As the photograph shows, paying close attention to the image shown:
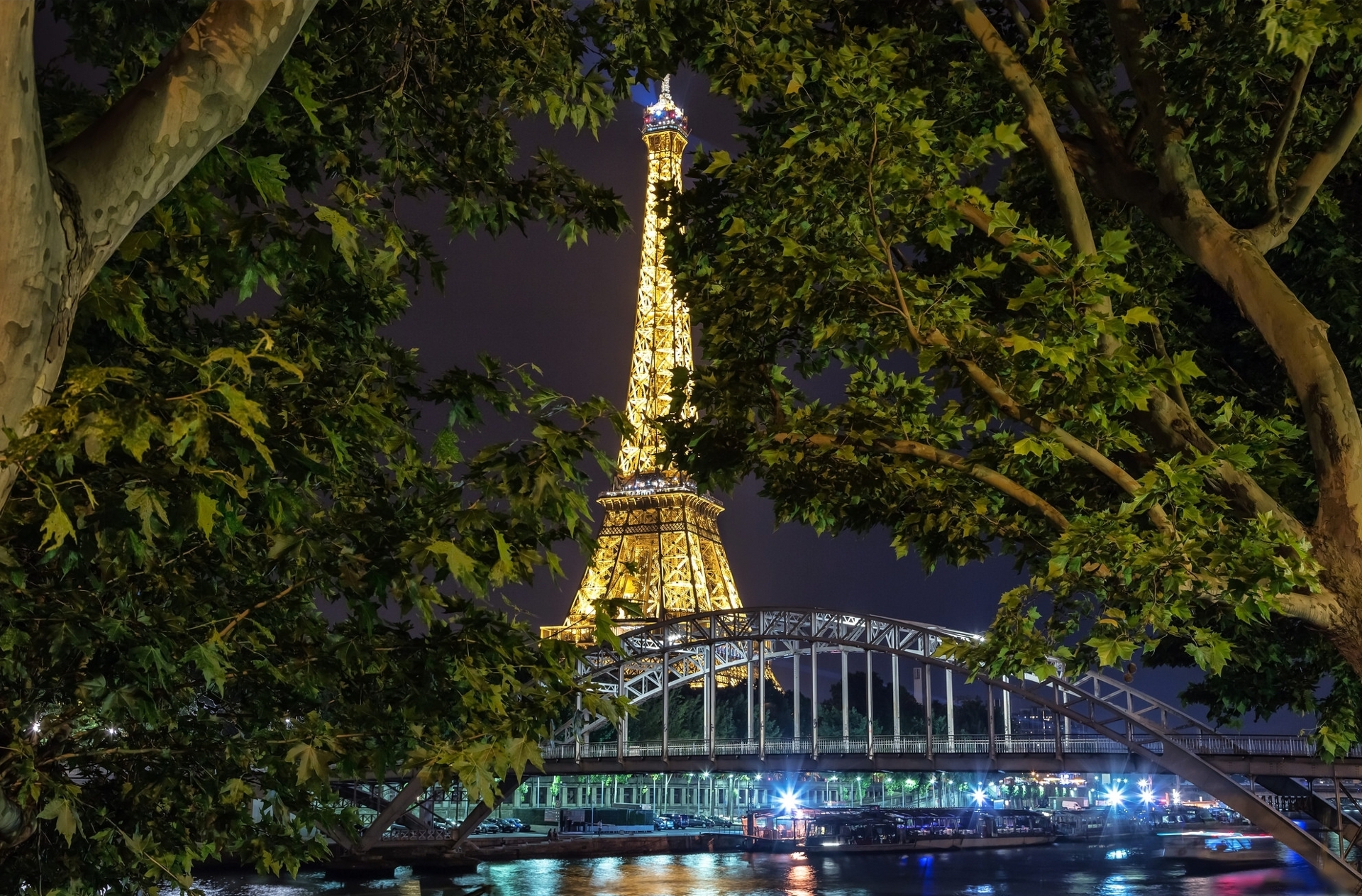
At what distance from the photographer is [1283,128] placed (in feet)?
22.5

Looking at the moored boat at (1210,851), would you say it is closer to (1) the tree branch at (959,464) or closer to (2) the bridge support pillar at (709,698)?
(2) the bridge support pillar at (709,698)

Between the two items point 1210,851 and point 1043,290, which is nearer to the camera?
point 1043,290

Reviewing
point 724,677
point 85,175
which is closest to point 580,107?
point 85,175

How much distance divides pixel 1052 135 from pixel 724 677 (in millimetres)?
85604

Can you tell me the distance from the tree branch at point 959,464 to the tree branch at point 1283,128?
215 centimetres

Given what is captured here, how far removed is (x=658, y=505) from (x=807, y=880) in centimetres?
3523

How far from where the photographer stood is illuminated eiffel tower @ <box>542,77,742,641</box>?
7812 centimetres

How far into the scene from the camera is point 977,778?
10906cm

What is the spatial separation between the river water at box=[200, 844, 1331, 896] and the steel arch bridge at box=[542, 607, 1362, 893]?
14.3ft

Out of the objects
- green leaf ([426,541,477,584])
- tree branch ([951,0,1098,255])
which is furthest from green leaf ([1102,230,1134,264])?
green leaf ([426,541,477,584])

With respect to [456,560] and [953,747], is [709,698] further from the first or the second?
[456,560]

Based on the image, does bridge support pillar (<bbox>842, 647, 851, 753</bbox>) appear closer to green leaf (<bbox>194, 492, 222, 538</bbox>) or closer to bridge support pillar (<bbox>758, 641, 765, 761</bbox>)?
bridge support pillar (<bbox>758, 641, 765, 761</bbox>)

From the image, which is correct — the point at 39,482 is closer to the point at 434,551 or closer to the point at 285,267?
the point at 434,551

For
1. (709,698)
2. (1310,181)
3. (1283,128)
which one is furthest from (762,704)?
(1283,128)
